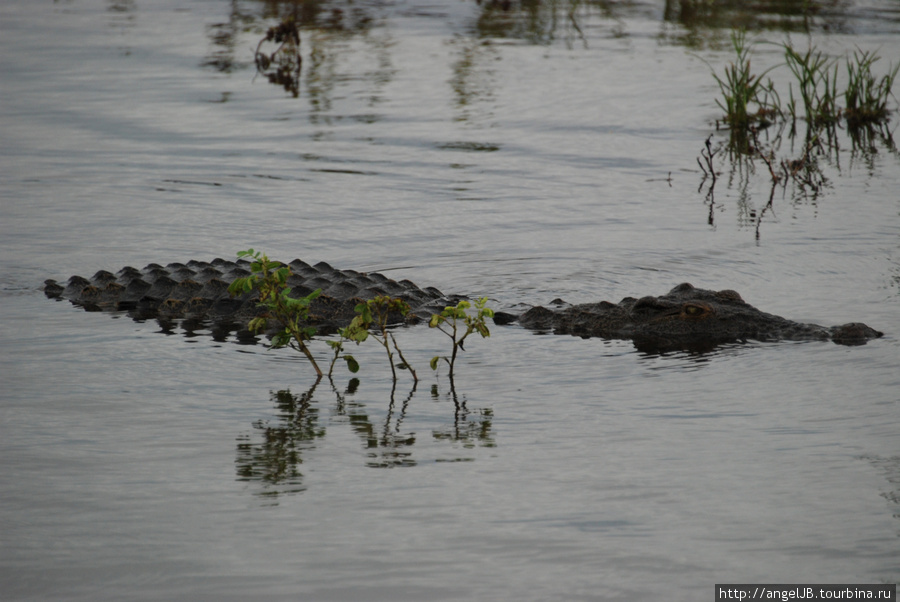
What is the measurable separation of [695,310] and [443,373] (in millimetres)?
1780

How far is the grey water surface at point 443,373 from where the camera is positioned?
12.9ft

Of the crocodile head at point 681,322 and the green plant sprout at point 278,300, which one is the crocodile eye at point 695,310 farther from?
the green plant sprout at point 278,300

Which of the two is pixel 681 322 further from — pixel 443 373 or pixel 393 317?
pixel 393 317

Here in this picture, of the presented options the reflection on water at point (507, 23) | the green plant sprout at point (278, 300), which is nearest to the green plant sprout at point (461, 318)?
the green plant sprout at point (278, 300)

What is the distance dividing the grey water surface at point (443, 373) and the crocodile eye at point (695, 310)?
1.36 ft

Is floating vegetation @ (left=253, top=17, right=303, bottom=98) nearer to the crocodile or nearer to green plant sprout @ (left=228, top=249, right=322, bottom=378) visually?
the crocodile

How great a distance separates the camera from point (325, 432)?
511cm

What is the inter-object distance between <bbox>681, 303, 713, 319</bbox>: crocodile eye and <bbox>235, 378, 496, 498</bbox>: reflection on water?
→ 6.12 feet

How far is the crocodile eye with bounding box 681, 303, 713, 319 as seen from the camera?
6.69 m

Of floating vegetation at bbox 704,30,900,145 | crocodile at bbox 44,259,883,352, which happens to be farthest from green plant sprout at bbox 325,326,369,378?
floating vegetation at bbox 704,30,900,145

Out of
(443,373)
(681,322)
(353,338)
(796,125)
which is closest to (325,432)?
(353,338)

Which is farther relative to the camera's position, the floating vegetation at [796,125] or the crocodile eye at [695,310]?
the floating vegetation at [796,125]

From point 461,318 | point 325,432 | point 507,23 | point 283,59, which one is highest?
point 507,23

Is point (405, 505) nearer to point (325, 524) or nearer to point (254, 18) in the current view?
point (325, 524)
